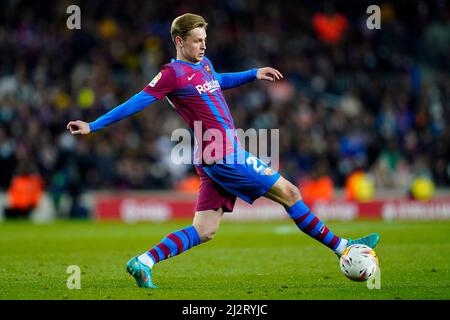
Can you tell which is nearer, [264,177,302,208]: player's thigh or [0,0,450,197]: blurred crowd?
[264,177,302,208]: player's thigh

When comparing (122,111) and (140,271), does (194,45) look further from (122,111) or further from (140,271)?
(140,271)

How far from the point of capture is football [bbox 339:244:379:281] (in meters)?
7.83

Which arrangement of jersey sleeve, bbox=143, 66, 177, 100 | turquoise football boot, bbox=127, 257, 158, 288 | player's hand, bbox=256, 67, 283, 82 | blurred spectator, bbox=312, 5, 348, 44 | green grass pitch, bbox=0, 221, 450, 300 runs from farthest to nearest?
blurred spectator, bbox=312, 5, 348, 44 → player's hand, bbox=256, 67, 283, 82 → jersey sleeve, bbox=143, 66, 177, 100 → turquoise football boot, bbox=127, 257, 158, 288 → green grass pitch, bbox=0, 221, 450, 300

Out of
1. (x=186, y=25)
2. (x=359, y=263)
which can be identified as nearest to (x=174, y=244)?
(x=359, y=263)

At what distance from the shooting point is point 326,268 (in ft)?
32.1

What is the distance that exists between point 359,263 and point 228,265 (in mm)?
2832

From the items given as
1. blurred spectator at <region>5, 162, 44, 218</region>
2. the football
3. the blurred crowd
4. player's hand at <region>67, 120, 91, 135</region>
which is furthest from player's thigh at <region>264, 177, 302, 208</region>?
Result: blurred spectator at <region>5, 162, 44, 218</region>

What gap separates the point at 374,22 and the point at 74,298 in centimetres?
1976

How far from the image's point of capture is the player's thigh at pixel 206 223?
322 inches

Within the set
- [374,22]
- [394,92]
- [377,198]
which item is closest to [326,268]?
[377,198]

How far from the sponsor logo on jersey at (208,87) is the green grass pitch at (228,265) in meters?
1.84

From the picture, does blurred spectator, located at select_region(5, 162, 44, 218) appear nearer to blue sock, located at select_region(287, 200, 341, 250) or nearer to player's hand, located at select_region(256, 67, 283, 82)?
player's hand, located at select_region(256, 67, 283, 82)
